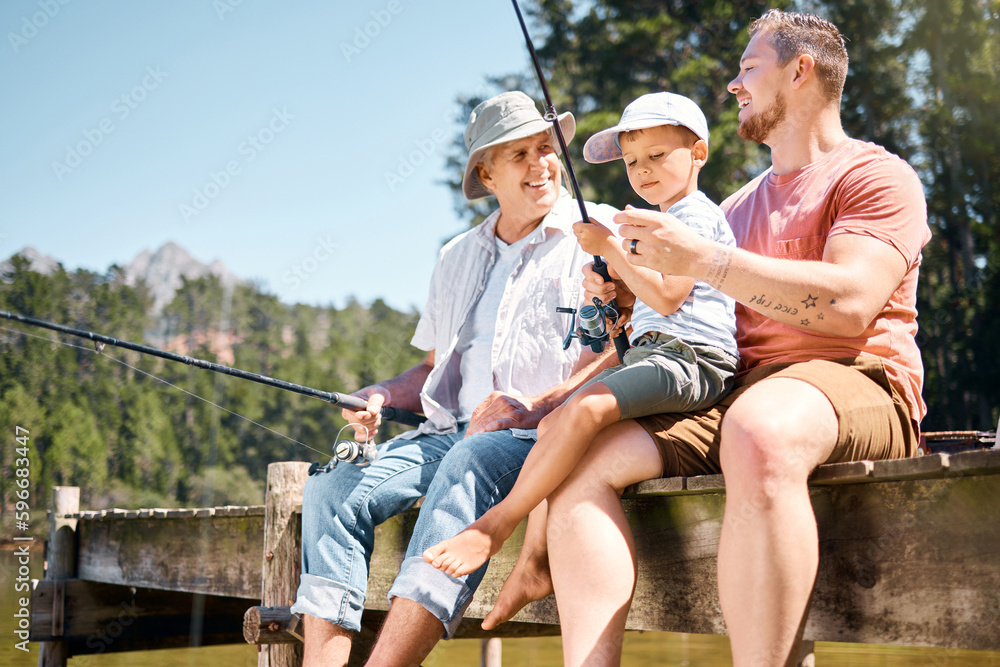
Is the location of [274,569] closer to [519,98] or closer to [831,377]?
[519,98]

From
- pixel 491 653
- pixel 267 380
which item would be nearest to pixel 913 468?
pixel 267 380

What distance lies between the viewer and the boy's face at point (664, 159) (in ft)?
7.41

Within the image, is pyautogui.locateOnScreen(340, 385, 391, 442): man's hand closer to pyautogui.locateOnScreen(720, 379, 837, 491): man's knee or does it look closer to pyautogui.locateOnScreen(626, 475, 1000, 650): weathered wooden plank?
pyautogui.locateOnScreen(626, 475, 1000, 650): weathered wooden plank

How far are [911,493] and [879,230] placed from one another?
556 millimetres

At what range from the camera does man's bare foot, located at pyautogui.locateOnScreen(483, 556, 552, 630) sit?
6.38 ft

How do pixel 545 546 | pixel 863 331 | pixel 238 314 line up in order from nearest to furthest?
pixel 863 331, pixel 545 546, pixel 238 314

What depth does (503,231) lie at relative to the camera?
3133 mm

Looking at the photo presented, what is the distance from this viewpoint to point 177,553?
428cm

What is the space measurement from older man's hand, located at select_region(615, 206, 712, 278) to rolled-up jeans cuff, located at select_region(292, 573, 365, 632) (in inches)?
50.8

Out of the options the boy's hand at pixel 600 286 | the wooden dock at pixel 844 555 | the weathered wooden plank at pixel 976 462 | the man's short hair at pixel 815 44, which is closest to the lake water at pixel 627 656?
the wooden dock at pixel 844 555

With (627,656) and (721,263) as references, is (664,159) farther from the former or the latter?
(627,656)

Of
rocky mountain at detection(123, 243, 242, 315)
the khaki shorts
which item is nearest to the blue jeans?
the khaki shorts

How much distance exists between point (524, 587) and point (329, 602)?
71 centimetres

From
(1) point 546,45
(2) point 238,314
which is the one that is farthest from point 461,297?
(2) point 238,314
